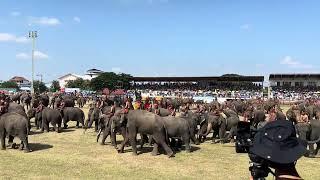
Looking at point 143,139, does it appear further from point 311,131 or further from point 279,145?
point 279,145

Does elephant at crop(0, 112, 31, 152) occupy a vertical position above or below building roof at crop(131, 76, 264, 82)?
below

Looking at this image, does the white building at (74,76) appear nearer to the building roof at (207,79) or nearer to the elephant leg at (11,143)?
the building roof at (207,79)

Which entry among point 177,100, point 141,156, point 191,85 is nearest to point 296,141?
point 141,156

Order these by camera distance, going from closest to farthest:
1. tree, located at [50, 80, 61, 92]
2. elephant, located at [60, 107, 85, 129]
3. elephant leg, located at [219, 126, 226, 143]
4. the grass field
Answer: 1. the grass field
2. elephant leg, located at [219, 126, 226, 143]
3. elephant, located at [60, 107, 85, 129]
4. tree, located at [50, 80, 61, 92]

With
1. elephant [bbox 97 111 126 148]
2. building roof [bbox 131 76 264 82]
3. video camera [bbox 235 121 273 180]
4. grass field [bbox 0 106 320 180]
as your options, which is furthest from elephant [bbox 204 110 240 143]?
building roof [bbox 131 76 264 82]

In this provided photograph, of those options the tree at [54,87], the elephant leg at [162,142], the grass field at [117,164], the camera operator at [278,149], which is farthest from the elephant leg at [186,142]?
the tree at [54,87]

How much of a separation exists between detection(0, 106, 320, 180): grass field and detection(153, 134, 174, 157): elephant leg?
0.72 ft

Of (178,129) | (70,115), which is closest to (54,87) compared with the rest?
(70,115)

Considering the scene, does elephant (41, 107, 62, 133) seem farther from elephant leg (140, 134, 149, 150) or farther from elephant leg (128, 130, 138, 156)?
elephant leg (128, 130, 138, 156)

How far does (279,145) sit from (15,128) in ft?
47.4

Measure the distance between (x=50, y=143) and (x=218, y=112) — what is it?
288 inches

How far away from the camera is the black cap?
3.65 meters

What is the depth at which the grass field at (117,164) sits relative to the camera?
13.1m

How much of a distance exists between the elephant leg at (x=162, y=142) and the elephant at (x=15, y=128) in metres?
4.51
